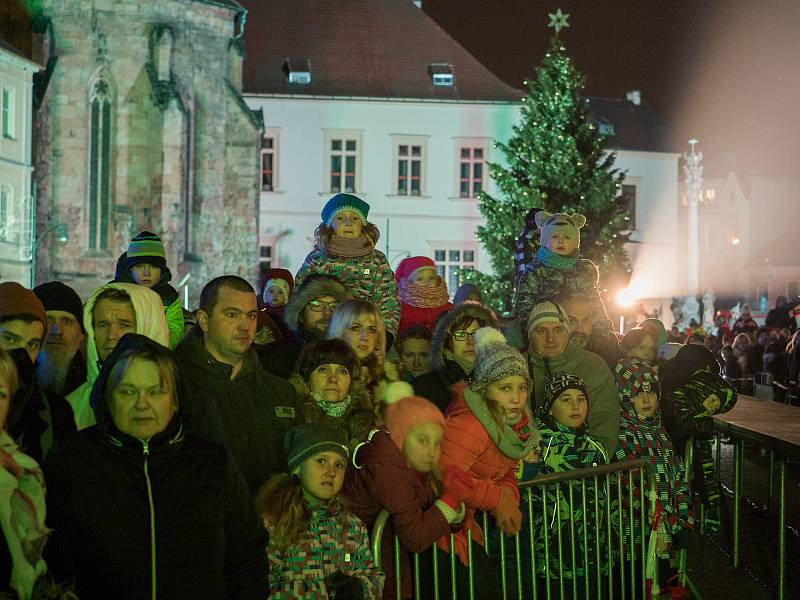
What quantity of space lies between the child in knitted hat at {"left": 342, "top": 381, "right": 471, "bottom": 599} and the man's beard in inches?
63.4

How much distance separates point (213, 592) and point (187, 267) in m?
31.3

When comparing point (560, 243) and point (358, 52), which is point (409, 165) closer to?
point (358, 52)

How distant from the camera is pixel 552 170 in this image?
3034 cm

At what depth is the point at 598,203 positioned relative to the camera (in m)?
30.9

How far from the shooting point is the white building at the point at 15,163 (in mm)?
33719

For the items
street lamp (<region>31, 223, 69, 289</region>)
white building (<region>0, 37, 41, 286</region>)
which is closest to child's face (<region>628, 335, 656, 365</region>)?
street lamp (<region>31, 223, 69, 289</region>)

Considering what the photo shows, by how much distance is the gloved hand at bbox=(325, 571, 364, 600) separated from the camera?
4.71 m

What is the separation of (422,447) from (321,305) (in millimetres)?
2077

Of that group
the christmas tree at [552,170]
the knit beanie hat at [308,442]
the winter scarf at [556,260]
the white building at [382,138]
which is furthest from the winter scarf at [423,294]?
the white building at [382,138]

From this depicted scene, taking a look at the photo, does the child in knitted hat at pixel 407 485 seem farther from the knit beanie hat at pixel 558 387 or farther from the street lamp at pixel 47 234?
the street lamp at pixel 47 234

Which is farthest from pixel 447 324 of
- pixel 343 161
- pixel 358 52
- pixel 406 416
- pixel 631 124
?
pixel 631 124

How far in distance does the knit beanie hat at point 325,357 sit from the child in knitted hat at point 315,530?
0.86m

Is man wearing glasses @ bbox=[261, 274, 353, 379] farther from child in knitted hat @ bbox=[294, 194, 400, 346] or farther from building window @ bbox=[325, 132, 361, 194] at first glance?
building window @ bbox=[325, 132, 361, 194]

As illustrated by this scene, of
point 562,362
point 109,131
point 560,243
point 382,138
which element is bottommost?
point 562,362
